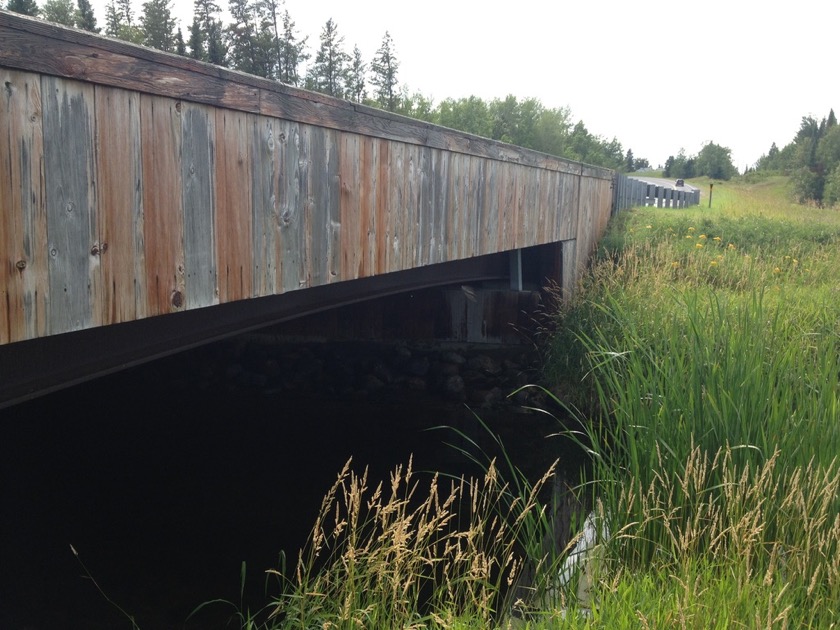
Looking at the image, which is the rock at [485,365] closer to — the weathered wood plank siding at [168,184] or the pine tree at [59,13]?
the weathered wood plank siding at [168,184]

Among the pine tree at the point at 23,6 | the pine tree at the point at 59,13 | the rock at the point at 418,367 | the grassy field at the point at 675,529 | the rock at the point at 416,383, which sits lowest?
the rock at the point at 416,383

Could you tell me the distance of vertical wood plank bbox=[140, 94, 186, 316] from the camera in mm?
3453

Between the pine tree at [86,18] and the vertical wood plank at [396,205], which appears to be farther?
the pine tree at [86,18]

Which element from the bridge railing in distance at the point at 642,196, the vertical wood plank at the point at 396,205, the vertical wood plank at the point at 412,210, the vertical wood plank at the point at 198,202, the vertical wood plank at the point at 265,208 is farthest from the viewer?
the bridge railing in distance at the point at 642,196

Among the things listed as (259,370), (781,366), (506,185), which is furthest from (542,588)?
(259,370)

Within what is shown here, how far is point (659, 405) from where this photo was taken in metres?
4.21

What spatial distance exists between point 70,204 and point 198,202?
2.72 ft

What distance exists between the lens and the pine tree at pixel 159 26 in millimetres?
54106

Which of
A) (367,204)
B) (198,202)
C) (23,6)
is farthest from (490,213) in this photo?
(23,6)

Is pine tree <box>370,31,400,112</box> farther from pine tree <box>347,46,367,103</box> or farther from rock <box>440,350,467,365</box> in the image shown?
rock <box>440,350,467,365</box>

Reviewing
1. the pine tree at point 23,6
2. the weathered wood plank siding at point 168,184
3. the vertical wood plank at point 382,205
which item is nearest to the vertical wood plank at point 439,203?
the weathered wood plank siding at point 168,184

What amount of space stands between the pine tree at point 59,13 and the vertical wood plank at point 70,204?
60.2m

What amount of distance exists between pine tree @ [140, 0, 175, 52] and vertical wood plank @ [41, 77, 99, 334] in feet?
181

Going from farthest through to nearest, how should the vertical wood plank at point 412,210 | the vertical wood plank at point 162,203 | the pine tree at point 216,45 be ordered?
the pine tree at point 216,45
the vertical wood plank at point 412,210
the vertical wood plank at point 162,203
